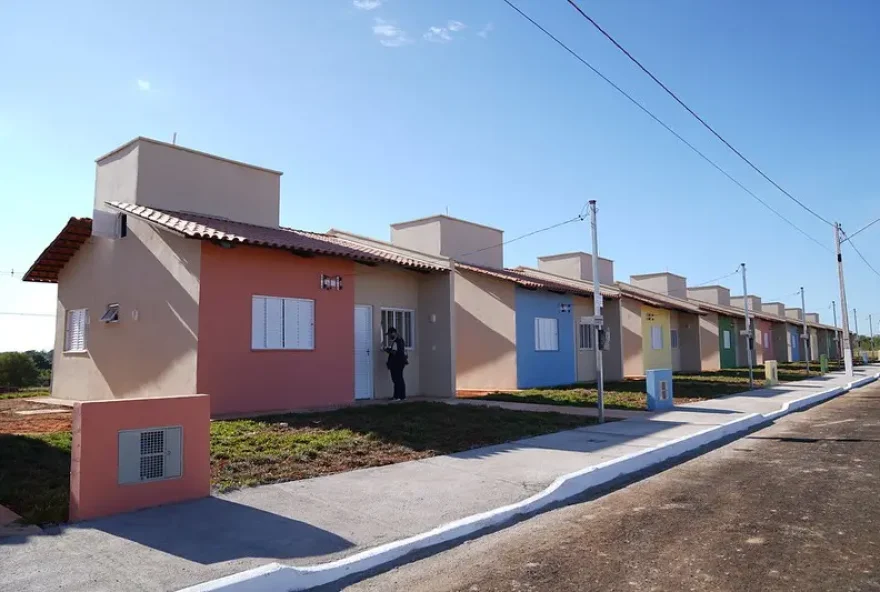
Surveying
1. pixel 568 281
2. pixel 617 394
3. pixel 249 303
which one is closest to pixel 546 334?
pixel 617 394

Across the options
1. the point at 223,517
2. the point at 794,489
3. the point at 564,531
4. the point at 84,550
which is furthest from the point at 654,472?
the point at 84,550

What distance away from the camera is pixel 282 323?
43.7ft

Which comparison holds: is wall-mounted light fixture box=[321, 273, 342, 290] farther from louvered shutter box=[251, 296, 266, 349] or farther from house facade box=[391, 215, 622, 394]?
house facade box=[391, 215, 622, 394]

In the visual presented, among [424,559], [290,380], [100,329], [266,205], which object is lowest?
[424,559]

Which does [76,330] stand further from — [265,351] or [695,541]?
[695,541]

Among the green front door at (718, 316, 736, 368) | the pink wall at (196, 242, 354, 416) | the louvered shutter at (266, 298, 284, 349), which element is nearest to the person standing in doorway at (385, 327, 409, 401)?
the pink wall at (196, 242, 354, 416)

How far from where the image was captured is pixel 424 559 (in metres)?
5.19

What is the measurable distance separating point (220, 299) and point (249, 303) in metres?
0.64

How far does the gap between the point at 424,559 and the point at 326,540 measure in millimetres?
836

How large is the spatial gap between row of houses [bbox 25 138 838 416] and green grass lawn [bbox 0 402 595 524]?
1576 mm

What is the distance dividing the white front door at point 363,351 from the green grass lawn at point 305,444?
2.11 meters

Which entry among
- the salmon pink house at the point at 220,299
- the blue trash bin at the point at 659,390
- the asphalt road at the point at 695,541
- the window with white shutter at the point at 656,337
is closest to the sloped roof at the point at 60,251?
the salmon pink house at the point at 220,299

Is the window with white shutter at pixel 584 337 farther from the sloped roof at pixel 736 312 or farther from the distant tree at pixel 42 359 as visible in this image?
the distant tree at pixel 42 359

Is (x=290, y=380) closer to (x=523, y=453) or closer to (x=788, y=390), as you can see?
(x=523, y=453)
